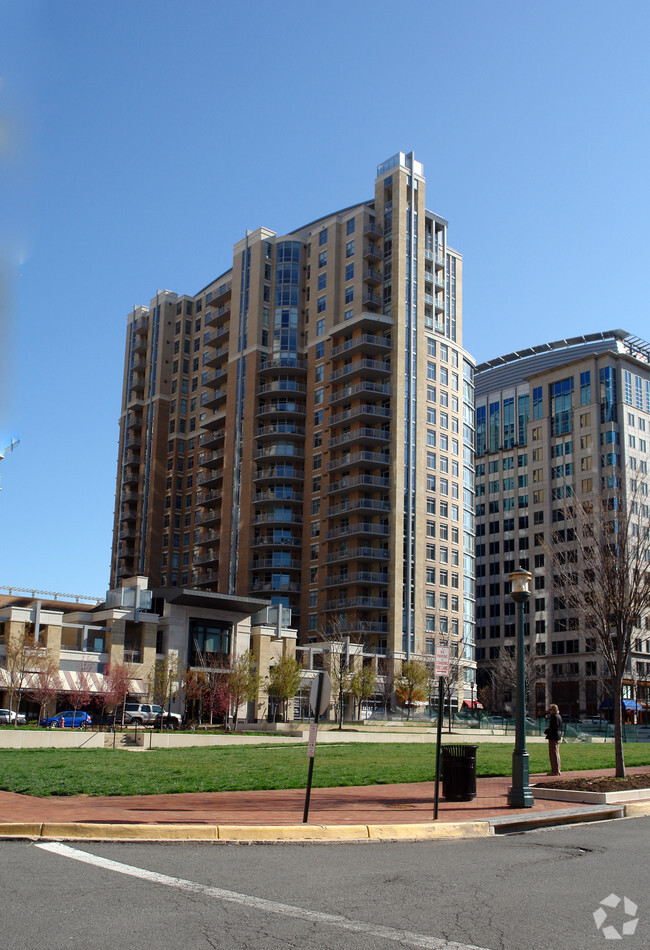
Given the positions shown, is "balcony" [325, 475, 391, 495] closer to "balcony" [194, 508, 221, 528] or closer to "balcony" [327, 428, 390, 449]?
"balcony" [327, 428, 390, 449]

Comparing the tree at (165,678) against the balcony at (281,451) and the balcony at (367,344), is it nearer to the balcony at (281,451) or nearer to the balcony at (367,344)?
the balcony at (281,451)

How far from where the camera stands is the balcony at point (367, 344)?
305ft

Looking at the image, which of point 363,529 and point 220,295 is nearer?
point 363,529

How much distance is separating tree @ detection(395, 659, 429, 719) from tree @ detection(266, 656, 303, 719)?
42.0ft

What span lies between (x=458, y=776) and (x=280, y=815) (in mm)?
4310

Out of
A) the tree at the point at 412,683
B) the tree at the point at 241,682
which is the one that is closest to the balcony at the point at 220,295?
the tree at the point at 412,683

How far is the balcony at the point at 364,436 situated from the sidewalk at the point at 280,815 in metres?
72.2

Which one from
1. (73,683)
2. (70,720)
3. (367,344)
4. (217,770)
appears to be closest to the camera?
(217,770)

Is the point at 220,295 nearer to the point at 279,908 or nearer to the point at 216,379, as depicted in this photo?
the point at 216,379

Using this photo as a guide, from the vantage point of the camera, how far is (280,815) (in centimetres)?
1464

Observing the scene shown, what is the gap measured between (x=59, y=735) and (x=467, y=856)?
3019 centimetres

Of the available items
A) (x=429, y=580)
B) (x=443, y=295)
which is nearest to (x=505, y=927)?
(x=429, y=580)

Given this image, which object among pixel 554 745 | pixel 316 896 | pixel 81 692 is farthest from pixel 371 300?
pixel 316 896

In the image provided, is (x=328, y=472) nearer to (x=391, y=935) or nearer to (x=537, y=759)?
(x=537, y=759)
